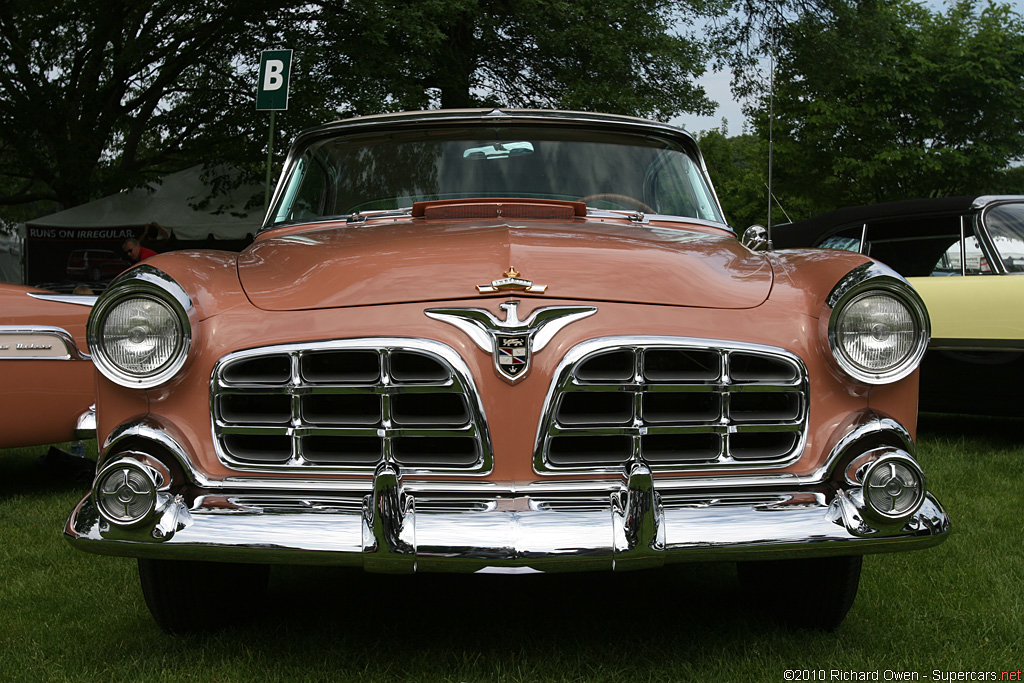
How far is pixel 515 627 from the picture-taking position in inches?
114

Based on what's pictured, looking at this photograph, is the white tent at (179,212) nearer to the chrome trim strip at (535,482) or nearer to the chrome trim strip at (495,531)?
the chrome trim strip at (535,482)

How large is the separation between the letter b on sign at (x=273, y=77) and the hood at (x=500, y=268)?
4.25 metres

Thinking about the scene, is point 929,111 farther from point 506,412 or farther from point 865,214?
point 506,412

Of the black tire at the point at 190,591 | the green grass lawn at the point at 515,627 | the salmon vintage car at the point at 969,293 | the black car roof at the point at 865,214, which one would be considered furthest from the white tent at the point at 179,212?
the black tire at the point at 190,591

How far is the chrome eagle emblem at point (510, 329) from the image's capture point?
2328 millimetres

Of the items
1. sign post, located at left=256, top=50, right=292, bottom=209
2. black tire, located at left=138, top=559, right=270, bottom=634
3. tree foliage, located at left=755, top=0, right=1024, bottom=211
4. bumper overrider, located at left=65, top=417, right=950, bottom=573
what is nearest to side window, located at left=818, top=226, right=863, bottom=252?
sign post, located at left=256, top=50, right=292, bottom=209

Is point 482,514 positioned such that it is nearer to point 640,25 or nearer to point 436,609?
point 436,609

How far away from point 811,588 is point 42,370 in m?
3.65

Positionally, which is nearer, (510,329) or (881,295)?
(510,329)

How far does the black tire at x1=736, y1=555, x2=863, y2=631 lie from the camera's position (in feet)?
9.09

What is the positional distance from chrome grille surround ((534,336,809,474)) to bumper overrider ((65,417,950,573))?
7 cm

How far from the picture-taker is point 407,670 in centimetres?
257

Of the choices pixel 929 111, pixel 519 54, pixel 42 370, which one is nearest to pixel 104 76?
pixel 519 54

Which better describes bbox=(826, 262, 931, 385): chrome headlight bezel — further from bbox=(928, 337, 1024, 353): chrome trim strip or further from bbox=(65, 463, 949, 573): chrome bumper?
bbox=(928, 337, 1024, 353): chrome trim strip
